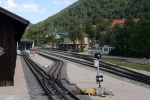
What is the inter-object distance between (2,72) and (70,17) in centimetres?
17992

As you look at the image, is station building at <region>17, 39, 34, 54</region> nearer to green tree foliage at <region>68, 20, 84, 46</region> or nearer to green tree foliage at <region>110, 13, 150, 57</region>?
green tree foliage at <region>110, 13, 150, 57</region>

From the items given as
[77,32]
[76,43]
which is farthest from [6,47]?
[76,43]

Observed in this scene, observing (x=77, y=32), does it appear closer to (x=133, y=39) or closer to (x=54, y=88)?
(x=133, y=39)

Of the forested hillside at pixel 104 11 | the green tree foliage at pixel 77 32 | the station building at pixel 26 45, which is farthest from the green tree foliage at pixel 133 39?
the forested hillside at pixel 104 11

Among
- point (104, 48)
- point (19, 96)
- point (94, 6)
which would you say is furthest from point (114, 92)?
point (94, 6)

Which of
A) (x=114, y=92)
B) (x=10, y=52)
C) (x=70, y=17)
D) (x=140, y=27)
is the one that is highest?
(x=70, y=17)

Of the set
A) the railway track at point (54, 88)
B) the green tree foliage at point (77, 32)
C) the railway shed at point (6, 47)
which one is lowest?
the railway track at point (54, 88)

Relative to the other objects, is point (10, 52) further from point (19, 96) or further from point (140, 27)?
point (140, 27)

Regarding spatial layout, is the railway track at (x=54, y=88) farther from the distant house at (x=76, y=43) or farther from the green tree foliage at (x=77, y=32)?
the distant house at (x=76, y=43)

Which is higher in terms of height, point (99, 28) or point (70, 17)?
point (70, 17)

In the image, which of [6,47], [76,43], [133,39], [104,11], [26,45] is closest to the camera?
[6,47]

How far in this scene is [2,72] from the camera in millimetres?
15961

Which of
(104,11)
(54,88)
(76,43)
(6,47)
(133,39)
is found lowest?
(54,88)

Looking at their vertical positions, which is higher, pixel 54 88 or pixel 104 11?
pixel 104 11
